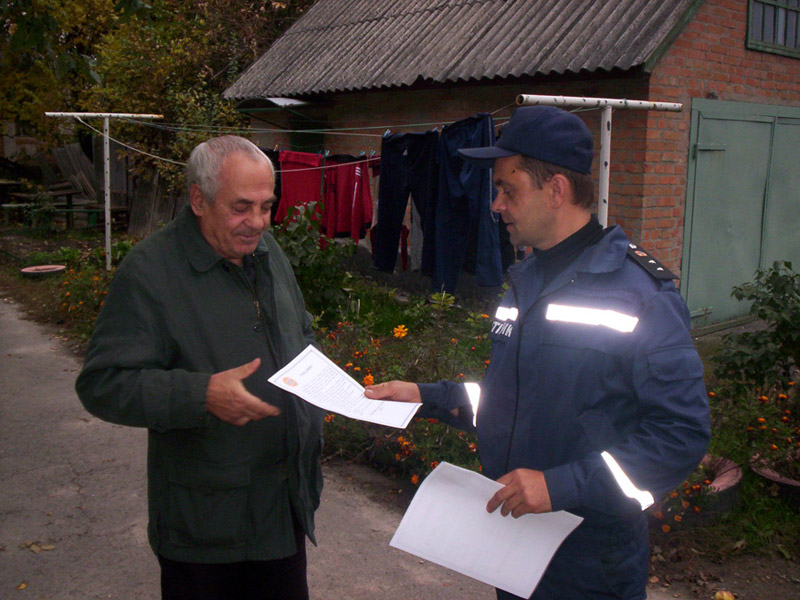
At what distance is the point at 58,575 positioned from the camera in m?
3.73

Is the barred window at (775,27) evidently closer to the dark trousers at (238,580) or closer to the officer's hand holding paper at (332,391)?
the officer's hand holding paper at (332,391)

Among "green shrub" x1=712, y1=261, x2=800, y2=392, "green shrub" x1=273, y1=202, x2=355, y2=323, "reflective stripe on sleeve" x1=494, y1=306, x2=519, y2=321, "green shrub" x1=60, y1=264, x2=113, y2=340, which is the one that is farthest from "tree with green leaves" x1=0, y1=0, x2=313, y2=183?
"reflective stripe on sleeve" x1=494, y1=306, x2=519, y2=321

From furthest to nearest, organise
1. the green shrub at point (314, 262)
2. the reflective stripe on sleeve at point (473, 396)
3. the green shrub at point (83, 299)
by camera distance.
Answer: the green shrub at point (83, 299) → the green shrub at point (314, 262) → the reflective stripe on sleeve at point (473, 396)

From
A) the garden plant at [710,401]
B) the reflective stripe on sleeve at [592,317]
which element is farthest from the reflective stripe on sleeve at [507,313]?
the garden plant at [710,401]

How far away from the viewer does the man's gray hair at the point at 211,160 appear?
223 cm

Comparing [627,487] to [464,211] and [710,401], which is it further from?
[464,211]

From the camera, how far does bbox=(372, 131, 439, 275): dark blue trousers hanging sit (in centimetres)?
734

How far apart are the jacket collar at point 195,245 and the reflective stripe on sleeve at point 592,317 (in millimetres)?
949

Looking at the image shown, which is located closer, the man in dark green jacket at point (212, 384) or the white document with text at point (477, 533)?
the white document with text at point (477, 533)

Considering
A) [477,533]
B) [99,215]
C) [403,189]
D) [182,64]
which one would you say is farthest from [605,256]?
[99,215]

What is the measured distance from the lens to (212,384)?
6.70ft

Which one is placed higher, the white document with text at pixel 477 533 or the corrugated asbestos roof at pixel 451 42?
the corrugated asbestos roof at pixel 451 42

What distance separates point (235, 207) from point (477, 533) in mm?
1108

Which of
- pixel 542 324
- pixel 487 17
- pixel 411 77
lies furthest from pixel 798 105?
pixel 542 324
